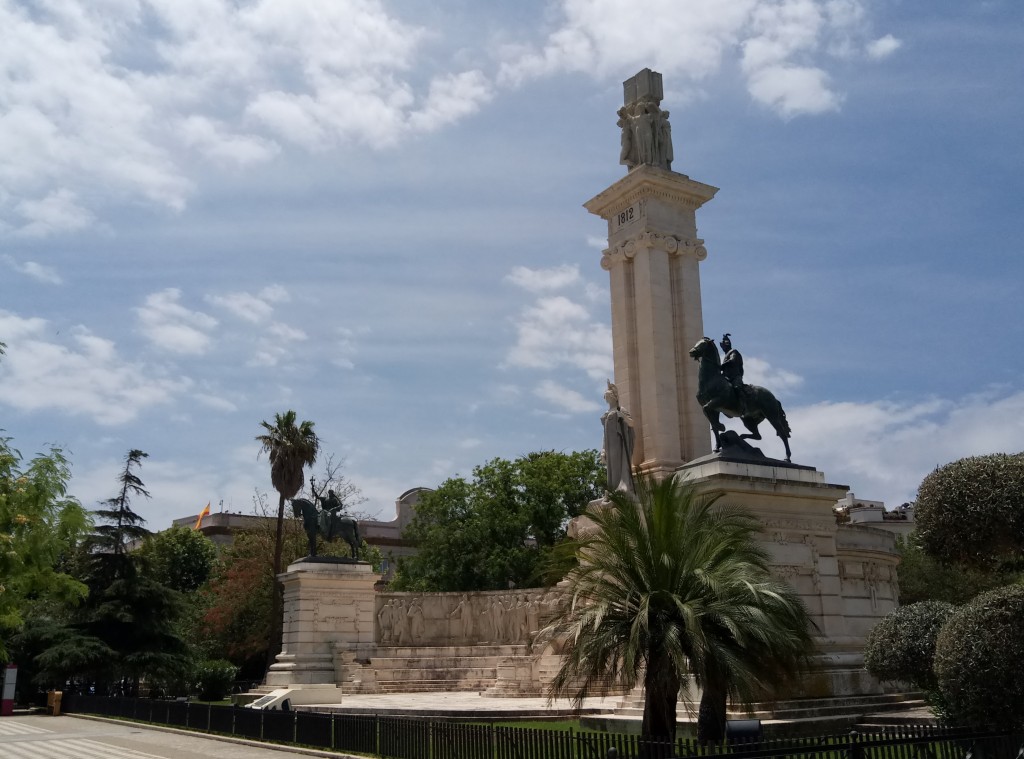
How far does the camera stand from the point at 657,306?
90.5ft

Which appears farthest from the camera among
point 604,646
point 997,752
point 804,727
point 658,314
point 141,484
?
point 141,484

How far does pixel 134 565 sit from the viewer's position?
34844 mm

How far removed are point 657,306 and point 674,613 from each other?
56.4 feet

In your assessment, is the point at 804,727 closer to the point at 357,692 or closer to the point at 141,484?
the point at 357,692

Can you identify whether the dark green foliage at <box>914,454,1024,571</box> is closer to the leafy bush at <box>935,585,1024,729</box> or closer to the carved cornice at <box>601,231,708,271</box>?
the leafy bush at <box>935,585,1024,729</box>

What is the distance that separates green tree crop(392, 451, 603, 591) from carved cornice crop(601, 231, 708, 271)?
58.9ft

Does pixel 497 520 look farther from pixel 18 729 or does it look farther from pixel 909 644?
→ pixel 909 644

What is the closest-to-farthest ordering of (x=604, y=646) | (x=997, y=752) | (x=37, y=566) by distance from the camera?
(x=997, y=752) < (x=604, y=646) < (x=37, y=566)

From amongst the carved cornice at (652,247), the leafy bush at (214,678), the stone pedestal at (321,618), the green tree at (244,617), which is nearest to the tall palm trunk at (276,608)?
the green tree at (244,617)

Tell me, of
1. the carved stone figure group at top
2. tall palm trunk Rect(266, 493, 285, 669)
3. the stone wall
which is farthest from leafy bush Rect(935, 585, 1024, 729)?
tall palm trunk Rect(266, 493, 285, 669)

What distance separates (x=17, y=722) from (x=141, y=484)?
11668mm

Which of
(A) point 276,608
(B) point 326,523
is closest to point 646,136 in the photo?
(B) point 326,523

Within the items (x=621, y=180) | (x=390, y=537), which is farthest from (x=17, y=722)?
(x=390, y=537)

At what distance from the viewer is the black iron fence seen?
9633 mm
